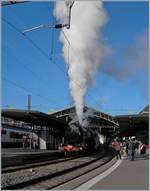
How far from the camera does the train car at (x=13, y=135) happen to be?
171 ft

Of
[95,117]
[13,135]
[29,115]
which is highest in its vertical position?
[29,115]

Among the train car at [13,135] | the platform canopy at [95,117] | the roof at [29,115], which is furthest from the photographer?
the train car at [13,135]

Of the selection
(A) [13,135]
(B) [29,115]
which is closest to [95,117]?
(B) [29,115]

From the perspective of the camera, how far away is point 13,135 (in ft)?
185

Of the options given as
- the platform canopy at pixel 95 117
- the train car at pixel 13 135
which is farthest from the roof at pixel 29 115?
the train car at pixel 13 135

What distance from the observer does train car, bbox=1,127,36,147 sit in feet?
171

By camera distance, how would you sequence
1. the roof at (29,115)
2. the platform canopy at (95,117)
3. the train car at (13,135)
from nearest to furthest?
the platform canopy at (95,117), the roof at (29,115), the train car at (13,135)

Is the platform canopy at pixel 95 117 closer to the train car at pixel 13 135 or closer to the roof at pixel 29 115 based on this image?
the roof at pixel 29 115

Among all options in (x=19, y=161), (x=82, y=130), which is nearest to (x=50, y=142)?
(x=82, y=130)

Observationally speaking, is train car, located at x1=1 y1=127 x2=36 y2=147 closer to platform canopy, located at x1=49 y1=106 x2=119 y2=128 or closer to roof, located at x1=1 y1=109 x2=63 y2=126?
roof, located at x1=1 y1=109 x2=63 y2=126

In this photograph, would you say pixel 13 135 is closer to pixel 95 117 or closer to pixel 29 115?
pixel 29 115

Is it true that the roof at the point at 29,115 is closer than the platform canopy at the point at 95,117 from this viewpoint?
No

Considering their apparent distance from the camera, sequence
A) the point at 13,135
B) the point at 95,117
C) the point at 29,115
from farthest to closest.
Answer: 1. the point at 13,135
2. the point at 95,117
3. the point at 29,115

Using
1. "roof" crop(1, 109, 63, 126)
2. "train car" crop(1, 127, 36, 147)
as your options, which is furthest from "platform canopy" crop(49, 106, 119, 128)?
"train car" crop(1, 127, 36, 147)
